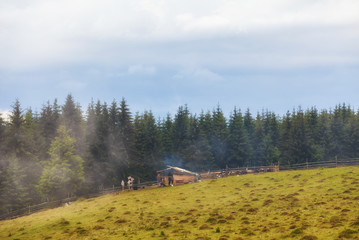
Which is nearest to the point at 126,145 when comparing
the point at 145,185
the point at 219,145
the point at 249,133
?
the point at 145,185

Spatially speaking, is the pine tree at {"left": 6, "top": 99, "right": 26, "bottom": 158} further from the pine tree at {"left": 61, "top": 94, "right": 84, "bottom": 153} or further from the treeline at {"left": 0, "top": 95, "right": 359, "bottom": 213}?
the pine tree at {"left": 61, "top": 94, "right": 84, "bottom": 153}

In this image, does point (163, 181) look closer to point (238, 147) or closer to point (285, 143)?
point (238, 147)

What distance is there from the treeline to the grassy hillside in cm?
1524

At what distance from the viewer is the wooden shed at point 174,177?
208ft

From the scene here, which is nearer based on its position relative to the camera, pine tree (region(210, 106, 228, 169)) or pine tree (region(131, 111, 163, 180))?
pine tree (region(131, 111, 163, 180))

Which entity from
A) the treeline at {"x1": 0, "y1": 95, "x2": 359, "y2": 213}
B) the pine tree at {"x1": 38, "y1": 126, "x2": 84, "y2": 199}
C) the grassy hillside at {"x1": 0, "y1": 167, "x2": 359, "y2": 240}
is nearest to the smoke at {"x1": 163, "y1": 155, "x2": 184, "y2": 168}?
the treeline at {"x1": 0, "y1": 95, "x2": 359, "y2": 213}

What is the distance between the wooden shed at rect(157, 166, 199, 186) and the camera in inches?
2496

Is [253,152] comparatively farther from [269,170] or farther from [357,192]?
[357,192]

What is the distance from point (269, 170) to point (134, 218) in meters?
38.3

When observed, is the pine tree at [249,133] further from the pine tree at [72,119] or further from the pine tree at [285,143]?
the pine tree at [72,119]

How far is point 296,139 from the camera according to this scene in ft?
312

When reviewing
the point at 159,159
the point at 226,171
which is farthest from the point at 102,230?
the point at 159,159

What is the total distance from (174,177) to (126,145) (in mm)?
25966

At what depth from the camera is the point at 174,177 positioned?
63250 mm
